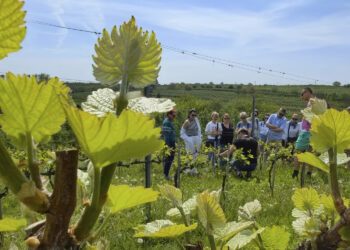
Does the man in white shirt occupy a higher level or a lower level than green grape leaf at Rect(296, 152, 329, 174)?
lower

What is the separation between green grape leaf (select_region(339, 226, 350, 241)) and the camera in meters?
0.50

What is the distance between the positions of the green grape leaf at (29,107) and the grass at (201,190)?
58.9 inches

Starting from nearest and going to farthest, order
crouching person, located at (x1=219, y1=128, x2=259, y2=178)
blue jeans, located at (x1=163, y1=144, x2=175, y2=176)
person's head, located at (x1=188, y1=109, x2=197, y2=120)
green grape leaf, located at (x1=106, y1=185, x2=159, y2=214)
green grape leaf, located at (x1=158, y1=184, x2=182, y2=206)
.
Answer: green grape leaf, located at (x1=106, y1=185, x2=159, y2=214) → green grape leaf, located at (x1=158, y1=184, x2=182, y2=206) → blue jeans, located at (x1=163, y1=144, x2=175, y2=176) → crouching person, located at (x1=219, y1=128, x2=259, y2=178) → person's head, located at (x1=188, y1=109, x2=197, y2=120)

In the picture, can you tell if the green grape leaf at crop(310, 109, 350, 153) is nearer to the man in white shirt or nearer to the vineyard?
the vineyard

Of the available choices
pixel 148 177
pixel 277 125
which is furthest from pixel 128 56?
pixel 277 125

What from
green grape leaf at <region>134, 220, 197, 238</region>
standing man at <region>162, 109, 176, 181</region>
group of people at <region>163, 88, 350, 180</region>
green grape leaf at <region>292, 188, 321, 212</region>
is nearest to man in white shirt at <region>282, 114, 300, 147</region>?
group of people at <region>163, 88, 350, 180</region>

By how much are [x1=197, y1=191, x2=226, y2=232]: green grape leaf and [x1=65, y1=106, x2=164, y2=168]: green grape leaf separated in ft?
0.89

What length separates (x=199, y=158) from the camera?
5.76 metres

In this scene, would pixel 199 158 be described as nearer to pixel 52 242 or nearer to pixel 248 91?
pixel 52 242

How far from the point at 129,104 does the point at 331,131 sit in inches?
12.7

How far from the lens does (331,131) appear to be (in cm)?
52

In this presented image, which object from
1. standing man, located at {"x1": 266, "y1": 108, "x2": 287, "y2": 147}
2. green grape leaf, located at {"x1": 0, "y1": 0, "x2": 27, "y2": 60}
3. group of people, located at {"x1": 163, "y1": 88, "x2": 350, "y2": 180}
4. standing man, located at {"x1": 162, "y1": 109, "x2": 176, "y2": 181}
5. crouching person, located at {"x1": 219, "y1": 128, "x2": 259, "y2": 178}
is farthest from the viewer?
standing man, located at {"x1": 266, "y1": 108, "x2": 287, "y2": 147}

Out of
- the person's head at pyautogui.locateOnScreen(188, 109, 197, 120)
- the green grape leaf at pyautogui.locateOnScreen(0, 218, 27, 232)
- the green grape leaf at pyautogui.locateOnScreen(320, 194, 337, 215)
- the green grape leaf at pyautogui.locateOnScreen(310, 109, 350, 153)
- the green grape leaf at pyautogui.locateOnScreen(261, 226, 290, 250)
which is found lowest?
the person's head at pyautogui.locateOnScreen(188, 109, 197, 120)

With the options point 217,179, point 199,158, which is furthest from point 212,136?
point 199,158
